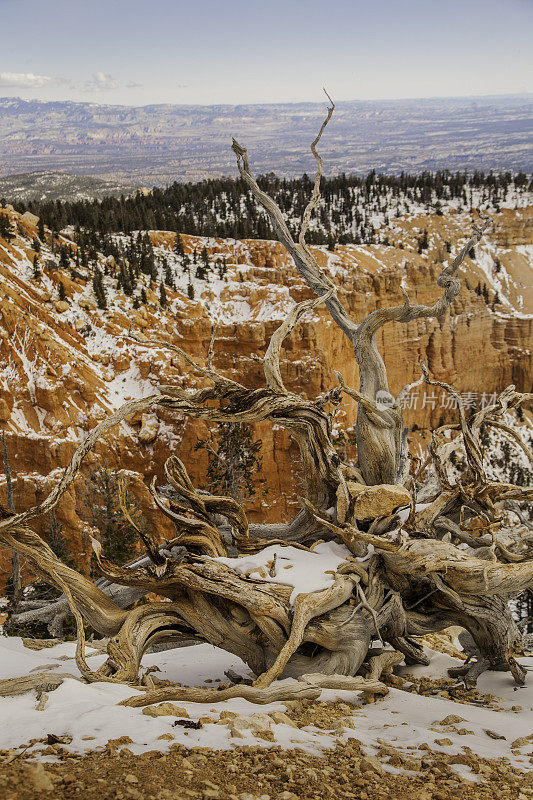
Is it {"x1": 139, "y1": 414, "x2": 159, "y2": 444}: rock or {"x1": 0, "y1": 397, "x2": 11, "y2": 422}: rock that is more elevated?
{"x1": 0, "y1": 397, "x2": 11, "y2": 422}: rock

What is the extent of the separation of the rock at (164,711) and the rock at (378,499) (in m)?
4.01

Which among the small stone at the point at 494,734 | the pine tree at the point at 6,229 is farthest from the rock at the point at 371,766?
the pine tree at the point at 6,229

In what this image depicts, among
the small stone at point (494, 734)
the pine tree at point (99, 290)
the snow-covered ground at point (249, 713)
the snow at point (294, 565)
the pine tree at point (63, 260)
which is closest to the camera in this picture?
the snow-covered ground at point (249, 713)

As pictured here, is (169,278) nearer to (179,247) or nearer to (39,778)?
(179,247)

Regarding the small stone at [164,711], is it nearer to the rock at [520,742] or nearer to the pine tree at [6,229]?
the rock at [520,742]

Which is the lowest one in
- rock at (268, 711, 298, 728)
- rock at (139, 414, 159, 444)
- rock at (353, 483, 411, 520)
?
rock at (139, 414, 159, 444)

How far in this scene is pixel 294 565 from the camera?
7887mm

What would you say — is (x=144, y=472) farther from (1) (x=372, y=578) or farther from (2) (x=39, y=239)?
(1) (x=372, y=578)

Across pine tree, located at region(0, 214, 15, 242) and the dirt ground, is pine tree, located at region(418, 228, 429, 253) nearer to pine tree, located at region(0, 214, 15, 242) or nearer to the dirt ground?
pine tree, located at region(0, 214, 15, 242)

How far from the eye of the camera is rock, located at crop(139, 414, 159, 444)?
113 ft

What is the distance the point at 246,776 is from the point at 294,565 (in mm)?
4196

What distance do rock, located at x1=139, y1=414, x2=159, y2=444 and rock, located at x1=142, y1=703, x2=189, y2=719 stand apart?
99.1 ft

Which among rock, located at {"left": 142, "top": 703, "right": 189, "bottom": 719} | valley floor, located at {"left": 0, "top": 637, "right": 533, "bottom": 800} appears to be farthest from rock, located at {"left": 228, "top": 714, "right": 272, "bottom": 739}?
rock, located at {"left": 142, "top": 703, "right": 189, "bottom": 719}

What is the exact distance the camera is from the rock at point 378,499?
8266mm
